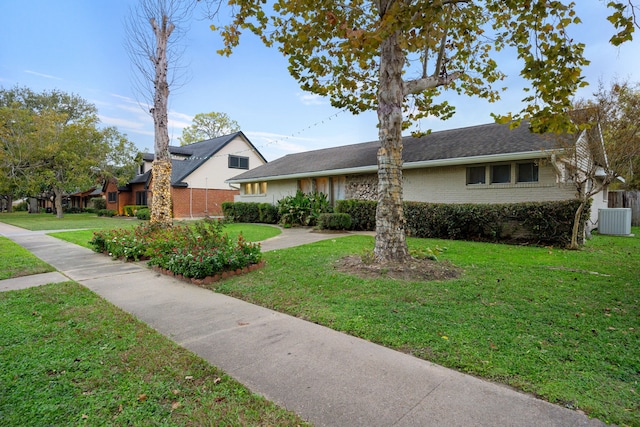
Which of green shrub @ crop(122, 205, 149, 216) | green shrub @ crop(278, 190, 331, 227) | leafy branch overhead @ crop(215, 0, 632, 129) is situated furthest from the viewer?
green shrub @ crop(122, 205, 149, 216)

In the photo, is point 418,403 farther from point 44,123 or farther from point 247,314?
point 44,123

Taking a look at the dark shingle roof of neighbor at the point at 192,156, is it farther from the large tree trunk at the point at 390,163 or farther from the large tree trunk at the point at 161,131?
the large tree trunk at the point at 390,163

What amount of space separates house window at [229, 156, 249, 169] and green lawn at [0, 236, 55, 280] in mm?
18654

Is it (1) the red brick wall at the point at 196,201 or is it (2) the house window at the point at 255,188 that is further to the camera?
(1) the red brick wall at the point at 196,201

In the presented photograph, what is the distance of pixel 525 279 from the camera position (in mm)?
5328

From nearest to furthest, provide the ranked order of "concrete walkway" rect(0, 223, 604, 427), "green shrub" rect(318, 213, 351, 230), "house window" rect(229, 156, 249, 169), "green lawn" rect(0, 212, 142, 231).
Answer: "concrete walkway" rect(0, 223, 604, 427) < "green shrub" rect(318, 213, 351, 230) < "green lawn" rect(0, 212, 142, 231) < "house window" rect(229, 156, 249, 169)

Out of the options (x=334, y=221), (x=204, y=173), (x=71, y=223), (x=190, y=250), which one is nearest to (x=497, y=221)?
(x=334, y=221)

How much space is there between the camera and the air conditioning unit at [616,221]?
12.0 m

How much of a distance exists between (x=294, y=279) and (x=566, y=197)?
30.5 ft

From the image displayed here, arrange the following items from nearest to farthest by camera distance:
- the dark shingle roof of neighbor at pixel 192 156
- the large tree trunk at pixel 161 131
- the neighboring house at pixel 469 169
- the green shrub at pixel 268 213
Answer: the large tree trunk at pixel 161 131
the neighboring house at pixel 469 169
the green shrub at pixel 268 213
the dark shingle roof of neighbor at pixel 192 156

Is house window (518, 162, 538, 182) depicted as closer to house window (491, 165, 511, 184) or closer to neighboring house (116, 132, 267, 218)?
Result: house window (491, 165, 511, 184)

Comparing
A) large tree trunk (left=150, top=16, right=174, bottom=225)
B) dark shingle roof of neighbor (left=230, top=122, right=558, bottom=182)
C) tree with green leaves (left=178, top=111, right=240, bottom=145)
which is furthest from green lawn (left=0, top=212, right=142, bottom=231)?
tree with green leaves (left=178, top=111, right=240, bottom=145)

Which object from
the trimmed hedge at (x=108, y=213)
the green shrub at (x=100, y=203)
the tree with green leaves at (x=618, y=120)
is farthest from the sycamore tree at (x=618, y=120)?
the green shrub at (x=100, y=203)

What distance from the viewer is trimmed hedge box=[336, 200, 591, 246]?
8.66 metres
